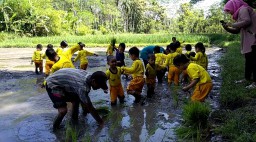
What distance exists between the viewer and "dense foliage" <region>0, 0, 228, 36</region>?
49.2 meters

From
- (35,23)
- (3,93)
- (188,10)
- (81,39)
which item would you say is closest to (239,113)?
(3,93)

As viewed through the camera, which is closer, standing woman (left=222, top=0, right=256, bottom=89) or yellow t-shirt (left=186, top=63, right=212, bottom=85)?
yellow t-shirt (left=186, top=63, right=212, bottom=85)

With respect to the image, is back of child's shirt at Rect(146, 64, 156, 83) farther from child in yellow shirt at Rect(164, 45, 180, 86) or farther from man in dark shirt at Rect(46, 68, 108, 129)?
man in dark shirt at Rect(46, 68, 108, 129)

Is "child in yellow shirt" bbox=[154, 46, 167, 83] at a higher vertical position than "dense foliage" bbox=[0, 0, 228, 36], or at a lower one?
lower

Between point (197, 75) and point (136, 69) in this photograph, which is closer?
point (197, 75)

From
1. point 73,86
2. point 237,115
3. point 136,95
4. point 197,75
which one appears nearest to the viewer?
point 237,115

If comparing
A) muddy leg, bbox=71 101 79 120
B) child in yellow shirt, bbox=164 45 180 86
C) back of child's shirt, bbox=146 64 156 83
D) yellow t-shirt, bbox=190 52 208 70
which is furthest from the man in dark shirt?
yellow t-shirt, bbox=190 52 208 70

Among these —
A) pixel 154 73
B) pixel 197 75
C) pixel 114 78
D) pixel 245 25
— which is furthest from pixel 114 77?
pixel 245 25

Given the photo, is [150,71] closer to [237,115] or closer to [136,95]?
[136,95]

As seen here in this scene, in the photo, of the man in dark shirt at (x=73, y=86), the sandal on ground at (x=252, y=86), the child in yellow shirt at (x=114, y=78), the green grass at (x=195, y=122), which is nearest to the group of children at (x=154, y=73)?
the child in yellow shirt at (x=114, y=78)

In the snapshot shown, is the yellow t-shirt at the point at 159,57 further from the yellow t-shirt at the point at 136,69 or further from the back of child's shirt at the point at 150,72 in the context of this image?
the yellow t-shirt at the point at 136,69

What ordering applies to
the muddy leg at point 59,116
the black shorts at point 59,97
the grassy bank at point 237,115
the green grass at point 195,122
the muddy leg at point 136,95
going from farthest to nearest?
the muddy leg at point 136,95, the muddy leg at point 59,116, the black shorts at point 59,97, the green grass at point 195,122, the grassy bank at point 237,115

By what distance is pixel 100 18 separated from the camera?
246 ft

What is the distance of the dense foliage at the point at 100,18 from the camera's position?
49228mm
